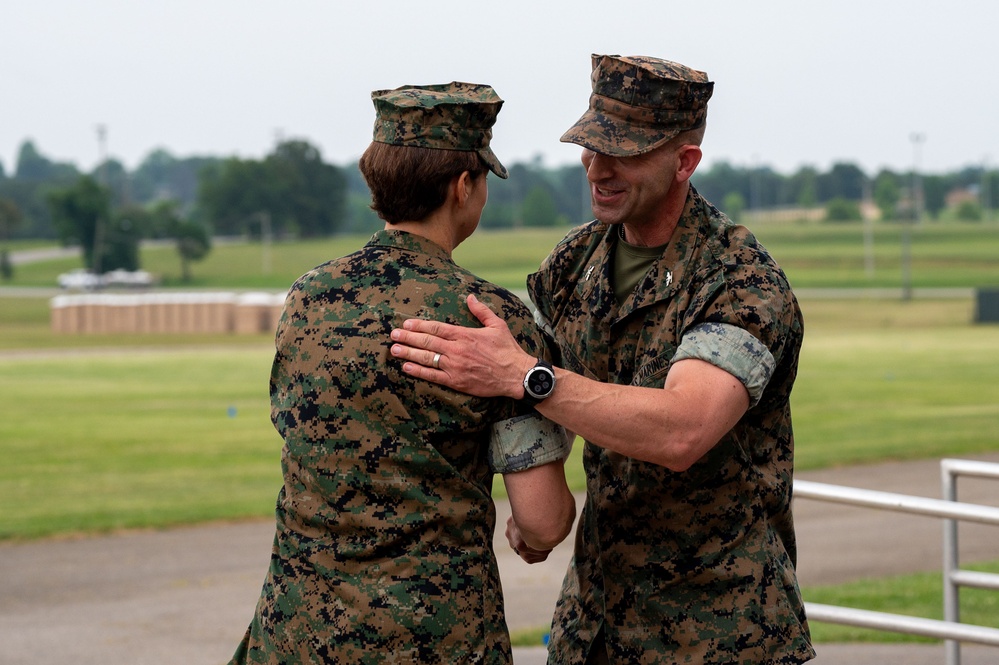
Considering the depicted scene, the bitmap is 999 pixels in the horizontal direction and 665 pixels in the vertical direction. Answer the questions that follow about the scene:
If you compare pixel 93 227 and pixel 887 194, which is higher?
pixel 887 194

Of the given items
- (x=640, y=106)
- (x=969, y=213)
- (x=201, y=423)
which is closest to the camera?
(x=640, y=106)

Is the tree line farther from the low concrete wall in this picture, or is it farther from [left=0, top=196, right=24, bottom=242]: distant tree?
the low concrete wall

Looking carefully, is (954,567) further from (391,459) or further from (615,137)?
(391,459)

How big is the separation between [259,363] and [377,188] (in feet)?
95.4

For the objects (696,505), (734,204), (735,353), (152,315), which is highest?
(734,204)

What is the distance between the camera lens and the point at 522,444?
2656mm

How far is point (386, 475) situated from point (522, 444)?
302 millimetres

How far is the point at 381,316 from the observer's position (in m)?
2.61

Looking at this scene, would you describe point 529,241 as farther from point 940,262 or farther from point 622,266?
point 622,266

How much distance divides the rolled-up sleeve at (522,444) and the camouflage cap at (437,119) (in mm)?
562

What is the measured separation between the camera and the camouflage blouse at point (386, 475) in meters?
2.55

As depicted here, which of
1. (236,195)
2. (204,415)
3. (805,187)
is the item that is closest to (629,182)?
(204,415)

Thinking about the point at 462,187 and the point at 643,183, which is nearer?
the point at 462,187

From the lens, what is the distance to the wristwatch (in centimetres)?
262
